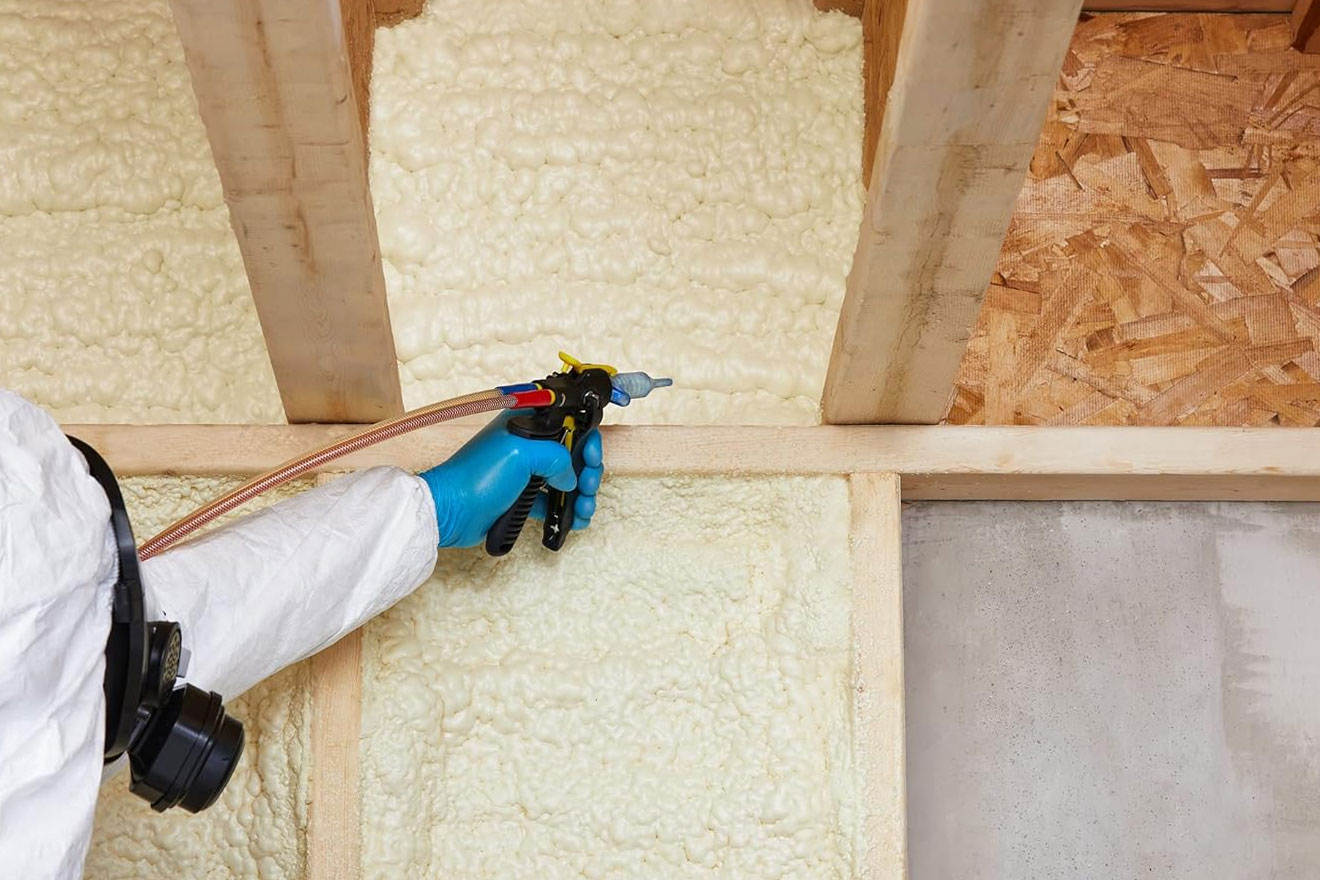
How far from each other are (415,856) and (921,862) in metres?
0.68

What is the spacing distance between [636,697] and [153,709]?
68 centimetres

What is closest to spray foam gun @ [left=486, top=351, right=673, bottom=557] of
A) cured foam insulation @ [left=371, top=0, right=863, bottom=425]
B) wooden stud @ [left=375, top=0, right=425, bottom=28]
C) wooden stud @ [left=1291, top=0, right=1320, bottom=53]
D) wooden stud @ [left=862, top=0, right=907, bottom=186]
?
cured foam insulation @ [left=371, top=0, right=863, bottom=425]

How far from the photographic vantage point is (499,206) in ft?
5.84

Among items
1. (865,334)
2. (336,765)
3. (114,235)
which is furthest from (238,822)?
(865,334)

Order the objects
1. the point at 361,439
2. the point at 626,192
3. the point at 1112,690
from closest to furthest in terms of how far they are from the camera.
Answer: the point at 361,439 → the point at 1112,690 → the point at 626,192

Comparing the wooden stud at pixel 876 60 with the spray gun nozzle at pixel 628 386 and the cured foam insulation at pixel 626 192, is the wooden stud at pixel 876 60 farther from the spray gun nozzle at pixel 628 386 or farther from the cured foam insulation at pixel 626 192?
the spray gun nozzle at pixel 628 386

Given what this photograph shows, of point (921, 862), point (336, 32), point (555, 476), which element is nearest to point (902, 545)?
point (921, 862)

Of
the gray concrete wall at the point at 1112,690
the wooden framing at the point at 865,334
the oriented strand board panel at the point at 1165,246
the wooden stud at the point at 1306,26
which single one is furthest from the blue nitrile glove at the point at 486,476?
the wooden stud at the point at 1306,26

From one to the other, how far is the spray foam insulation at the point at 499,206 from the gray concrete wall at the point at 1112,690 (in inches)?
15.1

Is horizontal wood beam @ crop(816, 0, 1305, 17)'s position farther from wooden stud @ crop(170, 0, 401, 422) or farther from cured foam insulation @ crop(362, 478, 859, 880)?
wooden stud @ crop(170, 0, 401, 422)

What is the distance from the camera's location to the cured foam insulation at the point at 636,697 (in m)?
1.51

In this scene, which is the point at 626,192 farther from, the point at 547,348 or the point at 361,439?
the point at 361,439

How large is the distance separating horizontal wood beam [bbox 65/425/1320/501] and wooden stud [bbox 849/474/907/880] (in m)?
0.05

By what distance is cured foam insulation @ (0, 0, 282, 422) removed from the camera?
168cm
